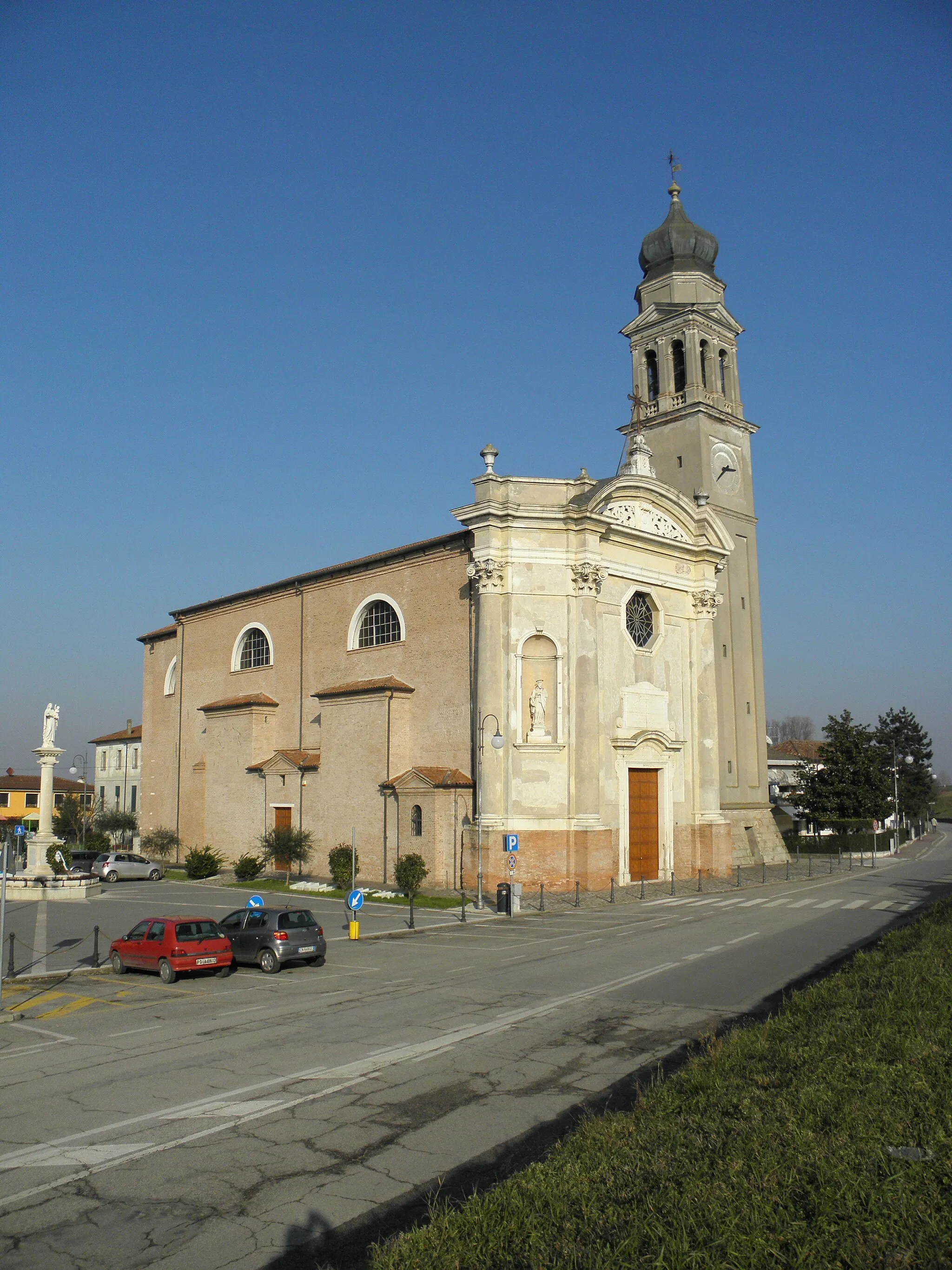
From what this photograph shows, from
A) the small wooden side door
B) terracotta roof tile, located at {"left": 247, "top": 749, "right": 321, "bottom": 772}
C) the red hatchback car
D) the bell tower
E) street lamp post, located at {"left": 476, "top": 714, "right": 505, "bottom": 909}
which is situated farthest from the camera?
the bell tower

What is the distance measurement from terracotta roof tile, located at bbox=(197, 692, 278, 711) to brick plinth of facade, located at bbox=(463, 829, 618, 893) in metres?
15.0

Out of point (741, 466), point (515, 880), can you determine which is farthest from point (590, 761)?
point (741, 466)

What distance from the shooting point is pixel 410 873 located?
1238 inches

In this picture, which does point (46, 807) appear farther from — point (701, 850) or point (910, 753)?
point (910, 753)

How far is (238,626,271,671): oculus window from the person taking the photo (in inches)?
1789

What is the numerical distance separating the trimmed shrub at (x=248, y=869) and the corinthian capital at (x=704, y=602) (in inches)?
804

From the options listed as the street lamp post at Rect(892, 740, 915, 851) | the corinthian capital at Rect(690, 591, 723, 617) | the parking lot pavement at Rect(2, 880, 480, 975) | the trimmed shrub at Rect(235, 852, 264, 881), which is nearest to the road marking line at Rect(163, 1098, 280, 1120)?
the parking lot pavement at Rect(2, 880, 480, 975)

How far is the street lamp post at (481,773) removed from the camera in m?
31.0

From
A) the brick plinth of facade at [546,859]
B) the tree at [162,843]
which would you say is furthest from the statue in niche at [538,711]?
the tree at [162,843]

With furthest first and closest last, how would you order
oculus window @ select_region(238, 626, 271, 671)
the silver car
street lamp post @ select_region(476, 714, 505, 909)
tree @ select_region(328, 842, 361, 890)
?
oculus window @ select_region(238, 626, 271, 671) → the silver car → tree @ select_region(328, 842, 361, 890) → street lamp post @ select_region(476, 714, 505, 909)

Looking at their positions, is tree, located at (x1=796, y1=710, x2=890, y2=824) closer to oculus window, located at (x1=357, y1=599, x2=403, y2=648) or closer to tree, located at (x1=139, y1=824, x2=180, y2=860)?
oculus window, located at (x1=357, y1=599, x2=403, y2=648)

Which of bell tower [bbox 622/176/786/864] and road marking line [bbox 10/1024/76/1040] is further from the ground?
bell tower [bbox 622/176/786/864]

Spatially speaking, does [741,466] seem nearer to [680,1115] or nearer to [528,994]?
[528,994]

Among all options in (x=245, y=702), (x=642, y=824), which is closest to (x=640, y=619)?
(x=642, y=824)
